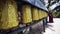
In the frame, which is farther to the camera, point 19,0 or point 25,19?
point 25,19

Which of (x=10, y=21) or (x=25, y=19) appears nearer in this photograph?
(x=10, y=21)

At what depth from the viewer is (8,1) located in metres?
0.59

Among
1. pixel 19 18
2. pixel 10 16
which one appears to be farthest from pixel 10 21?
pixel 19 18

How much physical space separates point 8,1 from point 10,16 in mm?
67

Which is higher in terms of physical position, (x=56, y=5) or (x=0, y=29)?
(x=56, y=5)

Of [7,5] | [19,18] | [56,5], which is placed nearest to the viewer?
[7,5]

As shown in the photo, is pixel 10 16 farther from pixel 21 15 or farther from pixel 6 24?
pixel 21 15

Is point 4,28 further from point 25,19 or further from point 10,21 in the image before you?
point 25,19

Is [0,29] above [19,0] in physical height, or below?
below

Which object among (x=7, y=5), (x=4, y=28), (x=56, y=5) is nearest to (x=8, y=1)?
(x=7, y=5)

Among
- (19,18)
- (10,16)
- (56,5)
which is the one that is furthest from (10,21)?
(56,5)

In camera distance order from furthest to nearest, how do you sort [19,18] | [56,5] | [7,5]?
[56,5]
[19,18]
[7,5]

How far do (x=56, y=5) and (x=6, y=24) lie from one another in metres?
10.6

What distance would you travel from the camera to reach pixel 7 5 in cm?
58
